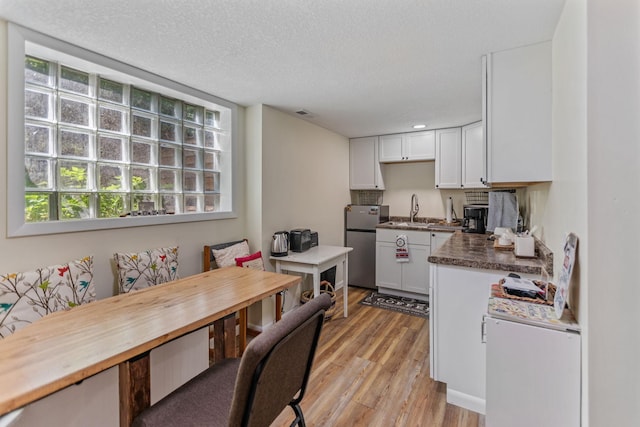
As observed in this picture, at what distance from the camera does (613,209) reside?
3.28 feet

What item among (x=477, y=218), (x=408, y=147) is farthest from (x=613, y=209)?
(x=408, y=147)

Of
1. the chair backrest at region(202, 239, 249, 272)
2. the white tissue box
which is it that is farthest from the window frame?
the white tissue box

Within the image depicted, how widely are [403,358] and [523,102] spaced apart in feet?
6.75

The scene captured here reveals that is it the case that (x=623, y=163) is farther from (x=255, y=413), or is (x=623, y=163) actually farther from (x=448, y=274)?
(x=255, y=413)

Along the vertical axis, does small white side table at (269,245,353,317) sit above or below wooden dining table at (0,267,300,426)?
below

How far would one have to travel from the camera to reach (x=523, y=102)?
1.78 meters

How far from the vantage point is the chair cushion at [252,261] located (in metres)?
2.58

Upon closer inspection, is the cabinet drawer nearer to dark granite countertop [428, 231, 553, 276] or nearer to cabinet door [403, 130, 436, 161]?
cabinet door [403, 130, 436, 161]

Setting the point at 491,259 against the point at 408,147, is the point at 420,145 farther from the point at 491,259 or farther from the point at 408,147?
the point at 491,259

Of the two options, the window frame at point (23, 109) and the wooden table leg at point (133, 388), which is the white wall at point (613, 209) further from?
the window frame at point (23, 109)

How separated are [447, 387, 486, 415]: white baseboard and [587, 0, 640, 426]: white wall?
851mm

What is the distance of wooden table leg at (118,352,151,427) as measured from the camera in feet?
3.27

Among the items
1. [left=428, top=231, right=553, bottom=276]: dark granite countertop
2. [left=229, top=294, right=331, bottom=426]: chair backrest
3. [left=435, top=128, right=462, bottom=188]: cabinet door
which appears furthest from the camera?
[left=435, top=128, right=462, bottom=188]: cabinet door

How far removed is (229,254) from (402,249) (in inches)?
86.2
